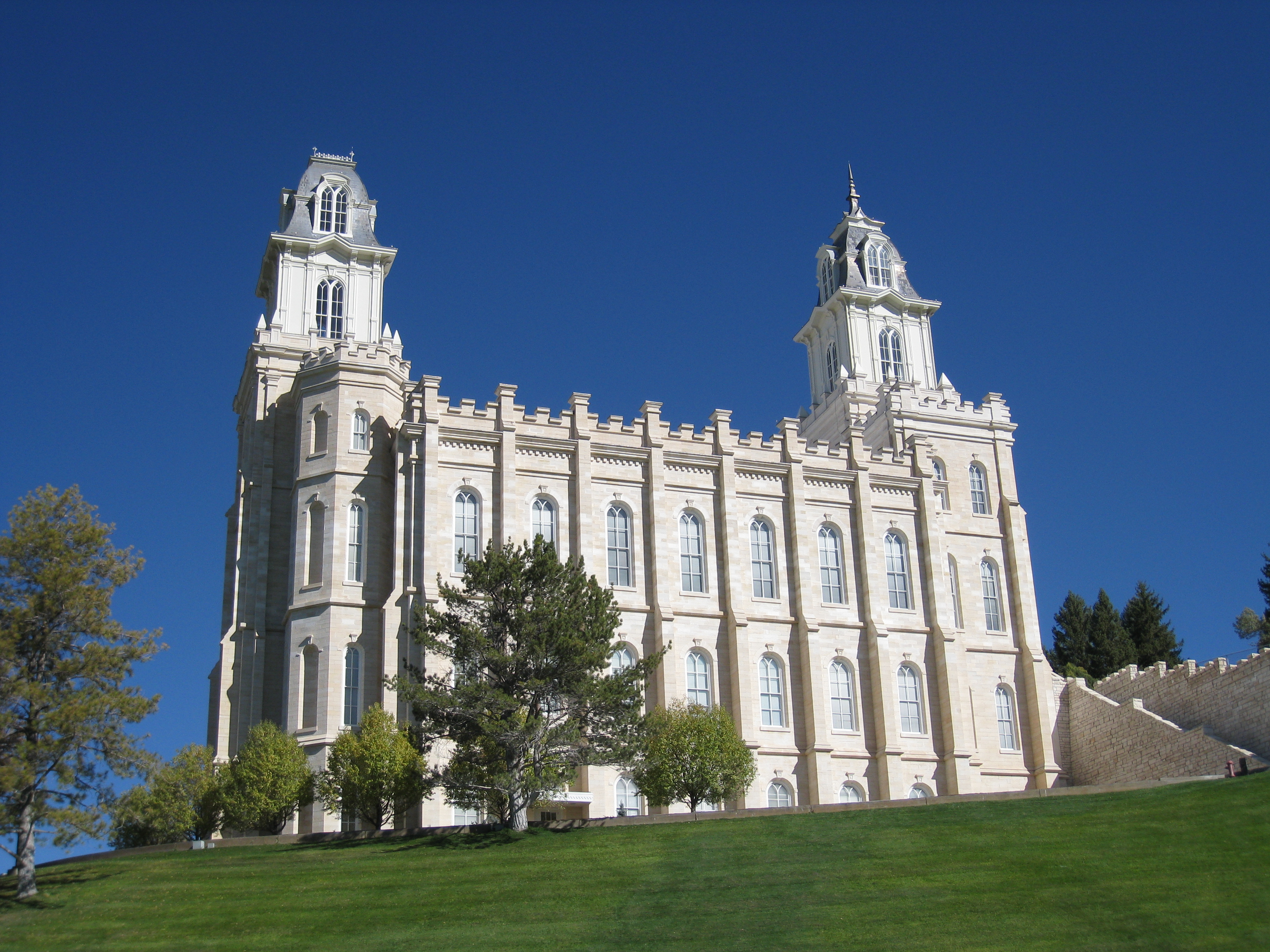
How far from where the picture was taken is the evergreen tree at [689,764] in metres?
38.8

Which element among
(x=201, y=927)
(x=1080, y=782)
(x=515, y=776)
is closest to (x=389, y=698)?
(x=515, y=776)

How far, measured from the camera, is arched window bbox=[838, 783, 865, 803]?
156 ft

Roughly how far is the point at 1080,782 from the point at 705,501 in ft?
56.2

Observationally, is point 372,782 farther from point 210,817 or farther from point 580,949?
point 580,949

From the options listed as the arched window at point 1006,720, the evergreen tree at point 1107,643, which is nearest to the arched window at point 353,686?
the arched window at point 1006,720

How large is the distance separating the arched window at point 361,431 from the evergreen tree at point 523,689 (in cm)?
1181

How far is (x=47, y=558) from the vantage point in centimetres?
3322

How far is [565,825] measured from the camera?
120ft

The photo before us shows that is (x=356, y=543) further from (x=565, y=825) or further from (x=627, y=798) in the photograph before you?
(x=565, y=825)

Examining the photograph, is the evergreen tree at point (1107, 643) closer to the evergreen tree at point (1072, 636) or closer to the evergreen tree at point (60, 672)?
the evergreen tree at point (1072, 636)

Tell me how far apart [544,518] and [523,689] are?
12.5 meters

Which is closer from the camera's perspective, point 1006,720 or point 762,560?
point 762,560

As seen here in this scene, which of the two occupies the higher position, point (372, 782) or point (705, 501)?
point (705, 501)

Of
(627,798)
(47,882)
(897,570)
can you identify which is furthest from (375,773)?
(897,570)
